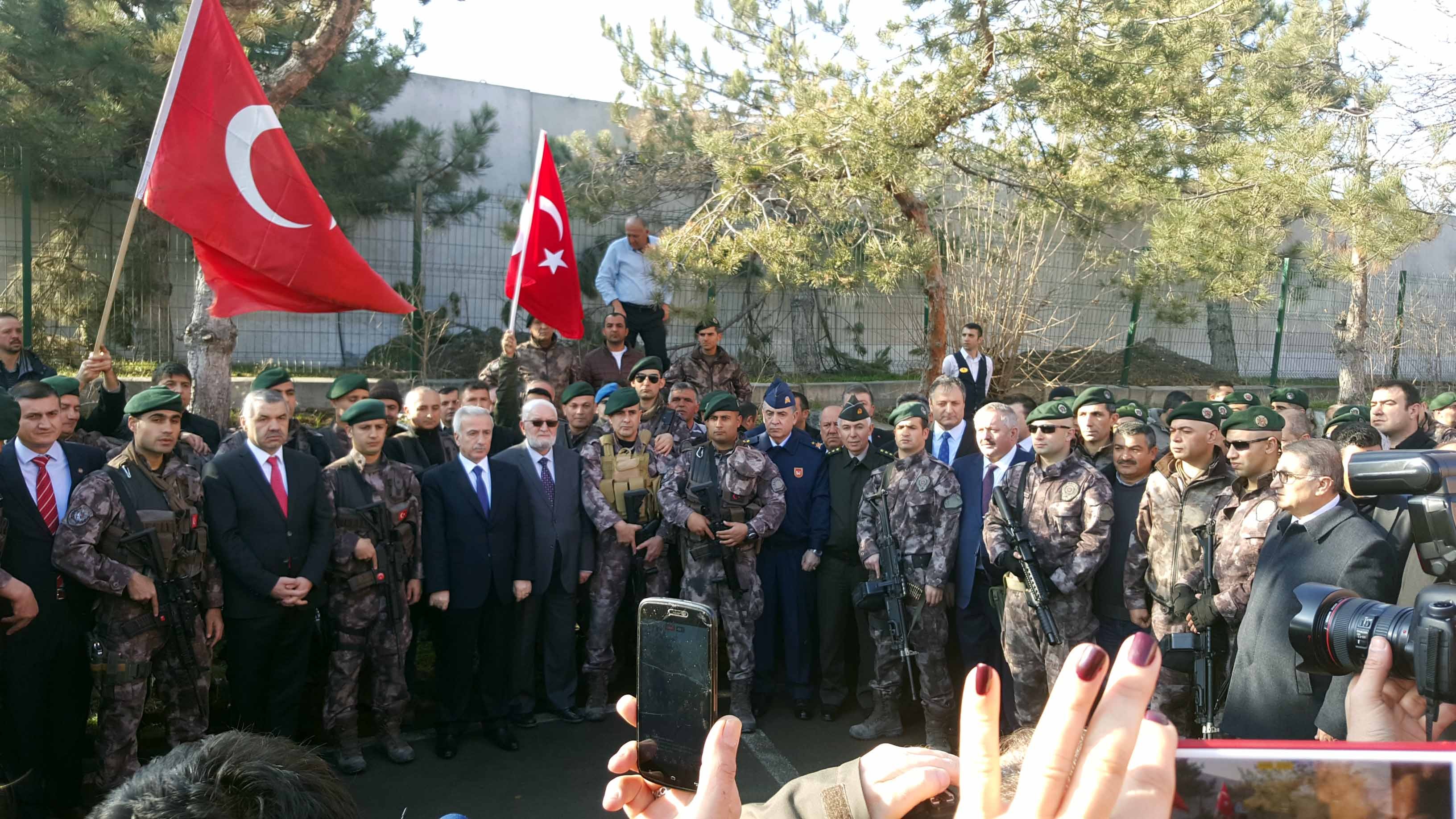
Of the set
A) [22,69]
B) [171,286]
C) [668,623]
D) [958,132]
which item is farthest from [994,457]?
[22,69]

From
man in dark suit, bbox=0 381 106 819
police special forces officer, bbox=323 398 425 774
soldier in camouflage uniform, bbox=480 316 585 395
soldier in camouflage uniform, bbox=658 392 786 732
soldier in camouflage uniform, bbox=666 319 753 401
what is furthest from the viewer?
soldier in camouflage uniform, bbox=666 319 753 401

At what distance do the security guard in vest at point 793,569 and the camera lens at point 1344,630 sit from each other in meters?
3.91

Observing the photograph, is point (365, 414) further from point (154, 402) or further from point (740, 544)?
point (740, 544)

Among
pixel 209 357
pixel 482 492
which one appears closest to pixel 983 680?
pixel 482 492

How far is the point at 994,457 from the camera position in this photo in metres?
5.61

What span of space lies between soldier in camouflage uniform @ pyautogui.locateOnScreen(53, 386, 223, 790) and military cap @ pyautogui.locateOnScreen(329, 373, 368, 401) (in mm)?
1450

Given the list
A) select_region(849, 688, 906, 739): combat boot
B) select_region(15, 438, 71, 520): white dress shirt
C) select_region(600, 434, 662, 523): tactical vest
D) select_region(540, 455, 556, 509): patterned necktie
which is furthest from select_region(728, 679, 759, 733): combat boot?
select_region(15, 438, 71, 520): white dress shirt

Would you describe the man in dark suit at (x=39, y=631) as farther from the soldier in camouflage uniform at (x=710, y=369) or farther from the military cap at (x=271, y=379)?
the soldier in camouflage uniform at (x=710, y=369)

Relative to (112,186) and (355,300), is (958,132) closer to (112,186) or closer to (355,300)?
(355,300)

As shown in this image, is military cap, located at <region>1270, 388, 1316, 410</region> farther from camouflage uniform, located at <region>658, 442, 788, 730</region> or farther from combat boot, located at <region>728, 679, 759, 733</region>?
combat boot, located at <region>728, 679, 759, 733</region>

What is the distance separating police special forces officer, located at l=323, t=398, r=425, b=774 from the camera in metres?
5.11

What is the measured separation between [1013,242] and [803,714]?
21.7ft

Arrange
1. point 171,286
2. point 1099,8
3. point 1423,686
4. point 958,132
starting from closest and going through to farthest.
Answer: point 1423,686, point 1099,8, point 958,132, point 171,286

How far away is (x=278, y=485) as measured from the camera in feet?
16.1
